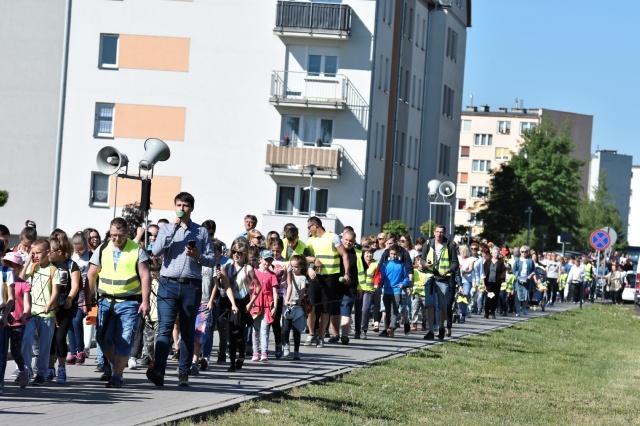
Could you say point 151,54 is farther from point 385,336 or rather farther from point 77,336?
point 77,336

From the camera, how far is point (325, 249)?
21.6 m

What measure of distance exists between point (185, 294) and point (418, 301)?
14741 millimetres

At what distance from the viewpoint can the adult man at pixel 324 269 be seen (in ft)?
70.6

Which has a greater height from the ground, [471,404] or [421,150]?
[421,150]

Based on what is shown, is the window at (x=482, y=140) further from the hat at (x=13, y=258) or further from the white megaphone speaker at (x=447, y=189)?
the hat at (x=13, y=258)

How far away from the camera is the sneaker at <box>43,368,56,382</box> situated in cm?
1446

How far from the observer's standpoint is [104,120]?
60.7 m

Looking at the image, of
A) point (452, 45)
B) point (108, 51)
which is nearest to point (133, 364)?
point (108, 51)

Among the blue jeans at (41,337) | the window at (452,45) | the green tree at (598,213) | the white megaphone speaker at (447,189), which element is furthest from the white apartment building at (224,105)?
the green tree at (598,213)

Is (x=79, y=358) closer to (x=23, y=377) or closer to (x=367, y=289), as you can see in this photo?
(x=23, y=377)

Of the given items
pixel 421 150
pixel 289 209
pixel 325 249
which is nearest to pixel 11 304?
pixel 325 249

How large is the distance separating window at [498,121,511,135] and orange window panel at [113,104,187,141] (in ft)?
333

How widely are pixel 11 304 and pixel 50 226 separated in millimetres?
49405

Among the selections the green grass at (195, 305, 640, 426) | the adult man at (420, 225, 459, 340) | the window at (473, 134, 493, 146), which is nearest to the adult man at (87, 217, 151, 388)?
the green grass at (195, 305, 640, 426)
